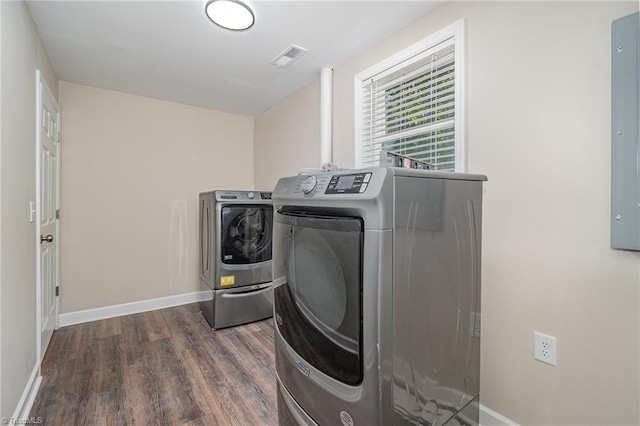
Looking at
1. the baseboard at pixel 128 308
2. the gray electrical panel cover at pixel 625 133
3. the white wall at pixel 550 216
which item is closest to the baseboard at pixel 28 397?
the baseboard at pixel 128 308

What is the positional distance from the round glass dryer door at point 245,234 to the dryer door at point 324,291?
171 centimetres

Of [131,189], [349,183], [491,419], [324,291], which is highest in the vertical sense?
[131,189]

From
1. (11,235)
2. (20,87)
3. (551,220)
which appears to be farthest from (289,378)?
(20,87)

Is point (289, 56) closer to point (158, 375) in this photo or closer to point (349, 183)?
point (349, 183)

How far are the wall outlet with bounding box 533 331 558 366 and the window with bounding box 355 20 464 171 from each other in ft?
2.97

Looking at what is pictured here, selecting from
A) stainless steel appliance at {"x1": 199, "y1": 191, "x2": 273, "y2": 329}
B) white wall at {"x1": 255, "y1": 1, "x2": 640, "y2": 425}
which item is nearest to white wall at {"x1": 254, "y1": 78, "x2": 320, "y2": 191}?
stainless steel appliance at {"x1": 199, "y1": 191, "x2": 273, "y2": 329}

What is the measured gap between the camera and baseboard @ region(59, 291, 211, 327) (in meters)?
3.00

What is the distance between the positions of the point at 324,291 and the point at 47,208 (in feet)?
8.79

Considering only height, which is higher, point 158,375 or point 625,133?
point 625,133

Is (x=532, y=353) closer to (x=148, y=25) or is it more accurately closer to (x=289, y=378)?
(x=289, y=378)

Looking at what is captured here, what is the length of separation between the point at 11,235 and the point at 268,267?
1.96m

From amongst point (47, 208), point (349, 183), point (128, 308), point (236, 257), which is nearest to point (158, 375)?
point (236, 257)

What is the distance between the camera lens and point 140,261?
3.37 metres

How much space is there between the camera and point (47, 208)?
2469 mm
